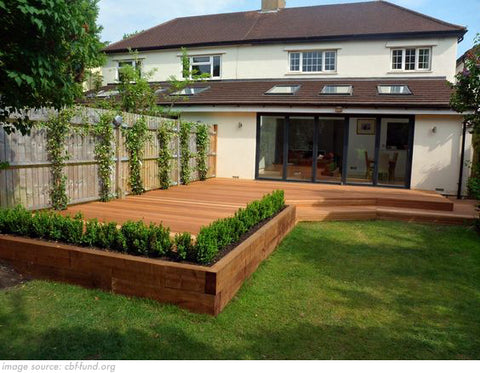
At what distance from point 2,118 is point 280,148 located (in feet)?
33.6

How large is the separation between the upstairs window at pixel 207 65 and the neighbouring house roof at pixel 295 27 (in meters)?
0.63

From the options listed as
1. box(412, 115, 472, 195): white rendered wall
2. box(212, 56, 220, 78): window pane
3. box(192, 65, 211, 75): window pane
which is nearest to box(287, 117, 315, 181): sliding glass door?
box(412, 115, 472, 195): white rendered wall

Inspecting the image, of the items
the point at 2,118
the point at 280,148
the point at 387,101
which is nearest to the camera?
the point at 2,118

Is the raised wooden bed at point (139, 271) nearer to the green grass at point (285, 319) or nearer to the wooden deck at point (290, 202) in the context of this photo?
the green grass at point (285, 319)

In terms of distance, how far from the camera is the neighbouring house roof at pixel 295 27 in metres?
14.6

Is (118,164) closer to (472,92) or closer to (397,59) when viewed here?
(472,92)

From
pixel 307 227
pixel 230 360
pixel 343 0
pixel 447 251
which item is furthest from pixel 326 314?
pixel 343 0

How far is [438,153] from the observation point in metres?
12.0

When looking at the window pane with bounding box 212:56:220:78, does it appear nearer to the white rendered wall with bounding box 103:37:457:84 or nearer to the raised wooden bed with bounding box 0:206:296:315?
the white rendered wall with bounding box 103:37:457:84

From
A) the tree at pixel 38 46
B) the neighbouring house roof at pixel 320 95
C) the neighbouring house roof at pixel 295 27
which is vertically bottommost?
the tree at pixel 38 46

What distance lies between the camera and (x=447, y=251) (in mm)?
6578

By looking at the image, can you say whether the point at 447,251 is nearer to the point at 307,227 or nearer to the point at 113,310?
the point at 307,227

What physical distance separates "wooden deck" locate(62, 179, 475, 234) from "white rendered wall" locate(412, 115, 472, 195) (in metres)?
1.09

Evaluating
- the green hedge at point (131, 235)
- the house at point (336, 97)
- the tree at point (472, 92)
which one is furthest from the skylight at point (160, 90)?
the green hedge at point (131, 235)
